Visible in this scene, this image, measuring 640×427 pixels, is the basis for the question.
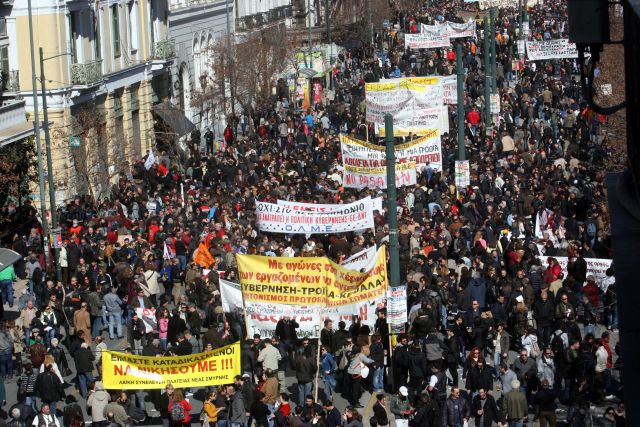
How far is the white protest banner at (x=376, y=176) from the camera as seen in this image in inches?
1347

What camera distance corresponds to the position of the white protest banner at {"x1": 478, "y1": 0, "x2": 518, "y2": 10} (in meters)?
110

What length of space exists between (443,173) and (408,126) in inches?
165

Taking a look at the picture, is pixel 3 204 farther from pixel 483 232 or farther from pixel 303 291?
pixel 303 291

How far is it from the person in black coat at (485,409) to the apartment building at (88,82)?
66.8 ft

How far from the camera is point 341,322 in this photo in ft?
71.1

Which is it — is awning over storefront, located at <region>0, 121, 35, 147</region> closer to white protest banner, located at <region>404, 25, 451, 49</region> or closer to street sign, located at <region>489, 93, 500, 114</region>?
street sign, located at <region>489, 93, 500, 114</region>

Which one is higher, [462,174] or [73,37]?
[73,37]

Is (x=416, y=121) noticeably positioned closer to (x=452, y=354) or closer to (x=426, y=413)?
(x=452, y=354)

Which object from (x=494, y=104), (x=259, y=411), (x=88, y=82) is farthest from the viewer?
(x=494, y=104)

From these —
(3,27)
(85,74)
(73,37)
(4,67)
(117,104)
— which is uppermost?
(3,27)

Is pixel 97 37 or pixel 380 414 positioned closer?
pixel 380 414

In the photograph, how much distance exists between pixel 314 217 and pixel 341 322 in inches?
302

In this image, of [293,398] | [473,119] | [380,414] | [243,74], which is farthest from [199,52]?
[380,414]

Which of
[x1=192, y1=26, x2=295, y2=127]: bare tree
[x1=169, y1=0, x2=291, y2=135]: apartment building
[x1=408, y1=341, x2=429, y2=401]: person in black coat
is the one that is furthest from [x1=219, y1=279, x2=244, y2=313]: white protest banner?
[x1=192, y1=26, x2=295, y2=127]: bare tree
